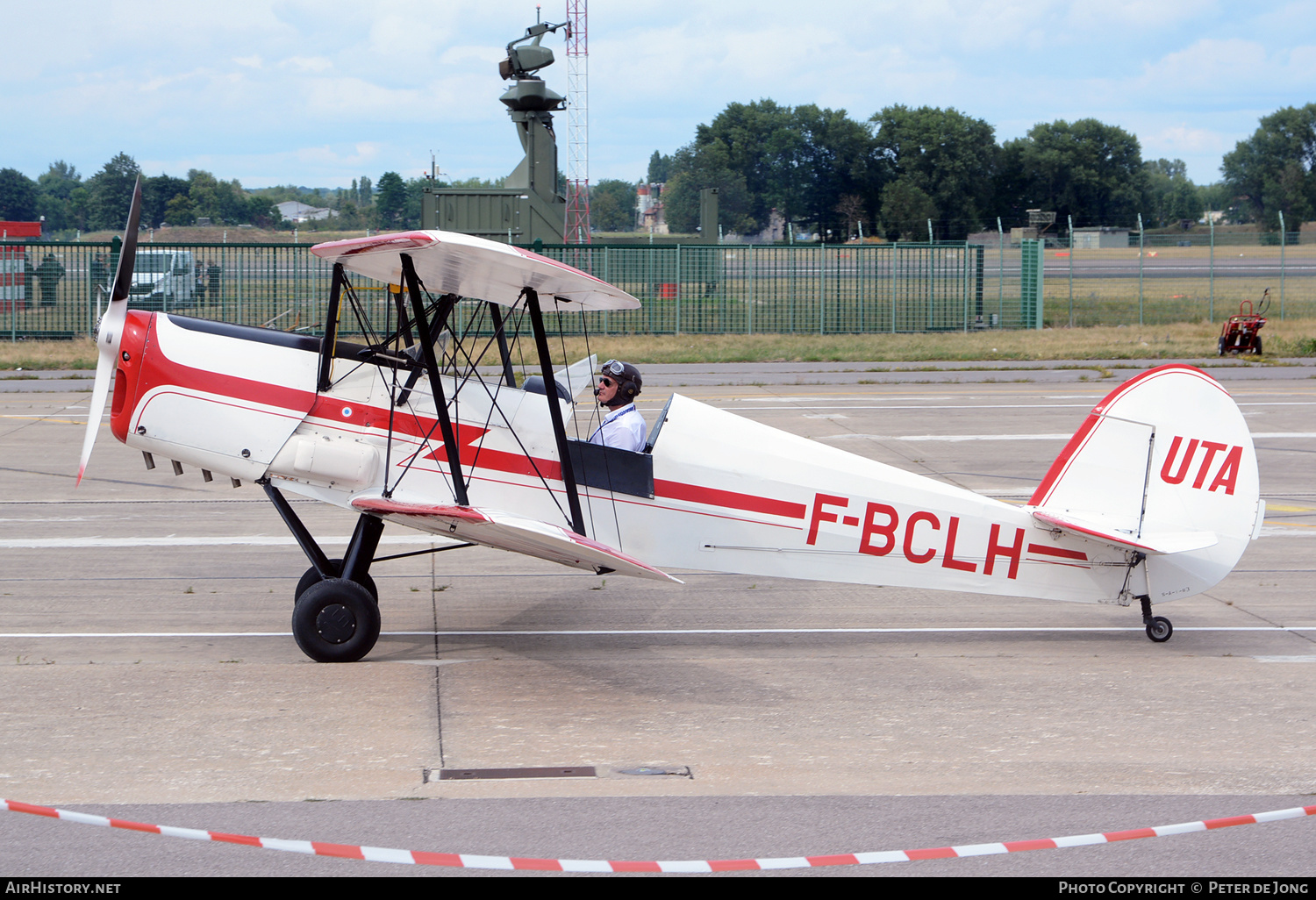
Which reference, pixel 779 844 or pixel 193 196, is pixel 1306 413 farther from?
pixel 193 196

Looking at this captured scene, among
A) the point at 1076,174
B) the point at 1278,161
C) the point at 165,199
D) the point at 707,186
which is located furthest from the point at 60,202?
the point at 1278,161

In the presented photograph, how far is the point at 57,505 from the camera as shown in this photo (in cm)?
1169

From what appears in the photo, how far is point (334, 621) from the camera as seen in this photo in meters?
7.11

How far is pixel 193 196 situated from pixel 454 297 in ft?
243

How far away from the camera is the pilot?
742 cm

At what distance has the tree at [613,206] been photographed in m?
104

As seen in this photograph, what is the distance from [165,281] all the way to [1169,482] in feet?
85.8

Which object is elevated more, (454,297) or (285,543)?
(454,297)

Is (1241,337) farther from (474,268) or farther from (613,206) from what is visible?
(613,206)

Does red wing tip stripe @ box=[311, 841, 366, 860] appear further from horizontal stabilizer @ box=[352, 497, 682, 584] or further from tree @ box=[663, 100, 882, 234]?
tree @ box=[663, 100, 882, 234]

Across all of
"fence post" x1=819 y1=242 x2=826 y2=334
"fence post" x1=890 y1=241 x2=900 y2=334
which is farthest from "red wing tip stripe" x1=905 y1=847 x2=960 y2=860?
"fence post" x1=890 y1=241 x2=900 y2=334

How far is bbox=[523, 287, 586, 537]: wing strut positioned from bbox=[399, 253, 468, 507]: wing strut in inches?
20.7

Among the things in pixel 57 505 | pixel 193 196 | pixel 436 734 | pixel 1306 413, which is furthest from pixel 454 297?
pixel 193 196

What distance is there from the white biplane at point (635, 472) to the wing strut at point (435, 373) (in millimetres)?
81
